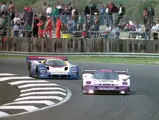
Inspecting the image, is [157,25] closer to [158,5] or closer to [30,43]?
[30,43]

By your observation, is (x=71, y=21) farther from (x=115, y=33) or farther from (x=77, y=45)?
(x=115, y=33)

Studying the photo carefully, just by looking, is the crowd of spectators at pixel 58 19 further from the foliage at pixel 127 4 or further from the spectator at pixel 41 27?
the foliage at pixel 127 4

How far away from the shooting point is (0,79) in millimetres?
22016

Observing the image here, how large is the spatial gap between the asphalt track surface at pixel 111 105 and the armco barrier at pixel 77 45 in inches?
286

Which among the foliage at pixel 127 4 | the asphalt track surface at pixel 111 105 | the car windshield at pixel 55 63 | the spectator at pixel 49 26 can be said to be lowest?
the asphalt track surface at pixel 111 105

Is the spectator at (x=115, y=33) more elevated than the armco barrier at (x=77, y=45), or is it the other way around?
the spectator at (x=115, y=33)

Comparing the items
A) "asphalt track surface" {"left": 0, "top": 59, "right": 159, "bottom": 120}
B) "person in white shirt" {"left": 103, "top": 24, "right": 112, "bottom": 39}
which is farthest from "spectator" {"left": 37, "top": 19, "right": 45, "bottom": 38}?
"asphalt track surface" {"left": 0, "top": 59, "right": 159, "bottom": 120}

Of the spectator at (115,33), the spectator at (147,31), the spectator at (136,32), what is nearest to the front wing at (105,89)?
the spectator at (147,31)

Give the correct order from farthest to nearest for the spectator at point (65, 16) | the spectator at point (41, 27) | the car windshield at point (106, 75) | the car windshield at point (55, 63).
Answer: the spectator at point (65, 16)
the spectator at point (41, 27)
the car windshield at point (55, 63)
the car windshield at point (106, 75)

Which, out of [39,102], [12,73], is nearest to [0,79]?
[12,73]

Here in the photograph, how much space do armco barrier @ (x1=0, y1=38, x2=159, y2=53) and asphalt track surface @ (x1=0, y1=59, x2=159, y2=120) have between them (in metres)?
7.27

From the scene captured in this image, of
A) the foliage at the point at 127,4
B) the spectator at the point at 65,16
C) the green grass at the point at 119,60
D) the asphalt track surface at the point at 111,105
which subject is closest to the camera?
the asphalt track surface at the point at 111,105

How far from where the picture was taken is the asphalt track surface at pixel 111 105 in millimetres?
12484

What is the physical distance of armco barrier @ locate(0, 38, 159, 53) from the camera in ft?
99.1
